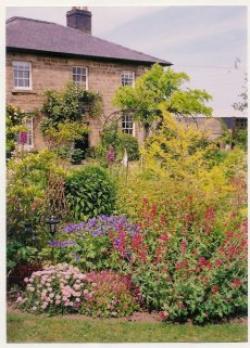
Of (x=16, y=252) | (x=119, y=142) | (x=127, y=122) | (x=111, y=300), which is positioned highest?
(x=127, y=122)

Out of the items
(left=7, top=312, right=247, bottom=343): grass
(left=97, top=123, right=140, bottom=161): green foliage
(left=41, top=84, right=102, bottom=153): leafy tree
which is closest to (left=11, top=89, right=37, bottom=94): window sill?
(left=41, top=84, right=102, bottom=153): leafy tree

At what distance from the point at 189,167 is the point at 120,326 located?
2.79 m

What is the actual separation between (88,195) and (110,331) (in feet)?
11.9

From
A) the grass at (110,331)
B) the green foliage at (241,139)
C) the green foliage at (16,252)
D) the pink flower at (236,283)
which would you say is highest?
the green foliage at (241,139)

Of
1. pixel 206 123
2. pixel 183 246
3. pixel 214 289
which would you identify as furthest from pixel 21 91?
pixel 214 289

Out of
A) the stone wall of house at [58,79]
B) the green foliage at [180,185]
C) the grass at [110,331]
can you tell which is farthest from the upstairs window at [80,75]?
the grass at [110,331]

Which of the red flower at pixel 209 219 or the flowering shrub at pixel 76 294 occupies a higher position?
the red flower at pixel 209 219

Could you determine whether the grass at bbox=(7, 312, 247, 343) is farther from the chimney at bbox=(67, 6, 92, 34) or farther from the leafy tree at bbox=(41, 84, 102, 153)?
the chimney at bbox=(67, 6, 92, 34)

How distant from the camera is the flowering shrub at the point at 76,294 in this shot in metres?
6.13

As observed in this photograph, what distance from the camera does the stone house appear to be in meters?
17.2

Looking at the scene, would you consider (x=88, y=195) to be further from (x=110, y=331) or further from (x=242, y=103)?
(x=110, y=331)

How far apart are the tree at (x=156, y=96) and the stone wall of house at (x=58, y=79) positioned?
56.4 inches

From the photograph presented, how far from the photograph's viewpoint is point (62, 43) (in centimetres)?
1867

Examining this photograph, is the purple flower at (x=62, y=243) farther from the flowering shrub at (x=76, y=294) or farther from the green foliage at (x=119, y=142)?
the green foliage at (x=119, y=142)
